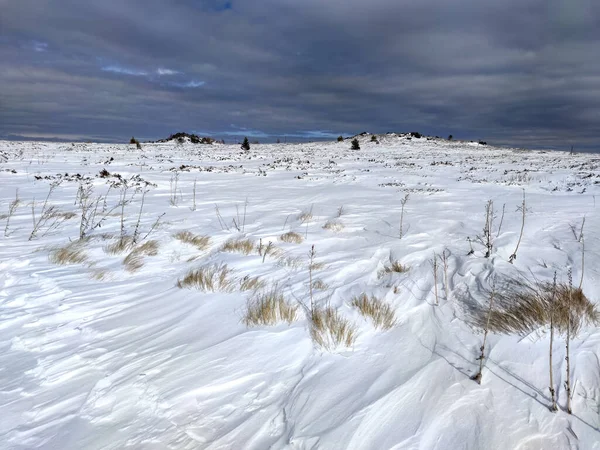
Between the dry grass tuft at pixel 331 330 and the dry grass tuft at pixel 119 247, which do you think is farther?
the dry grass tuft at pixel 119 247

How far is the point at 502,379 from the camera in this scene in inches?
81.3

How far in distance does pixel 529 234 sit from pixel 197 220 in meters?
5.67

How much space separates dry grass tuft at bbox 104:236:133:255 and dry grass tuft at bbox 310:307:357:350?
320cm

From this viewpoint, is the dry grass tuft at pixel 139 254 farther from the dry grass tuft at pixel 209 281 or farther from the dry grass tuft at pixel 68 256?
the dry grass tuft at pixel 209 281

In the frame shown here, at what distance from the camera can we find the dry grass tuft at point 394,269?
388cm

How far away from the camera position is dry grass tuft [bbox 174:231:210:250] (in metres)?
4.99

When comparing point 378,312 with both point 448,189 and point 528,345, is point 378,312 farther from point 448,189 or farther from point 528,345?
point 448,189

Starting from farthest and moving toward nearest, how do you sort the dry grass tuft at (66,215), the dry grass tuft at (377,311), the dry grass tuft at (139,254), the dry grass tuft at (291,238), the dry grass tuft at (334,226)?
1. the dry grass tuft at (66,215)
2. the dry grass tuft at (334,226)
3. the dry grass tuft at (291,238)
4. the dry grass tuft at (139,254)
5. the dry grass tuft at (377,311)

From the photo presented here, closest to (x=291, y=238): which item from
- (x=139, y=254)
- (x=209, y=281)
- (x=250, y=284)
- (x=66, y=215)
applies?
(x=250, y=284)

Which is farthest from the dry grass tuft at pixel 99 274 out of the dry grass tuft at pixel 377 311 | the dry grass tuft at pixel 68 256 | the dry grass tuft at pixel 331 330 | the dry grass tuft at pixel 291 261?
the dry grass tuft at pixel 377 311

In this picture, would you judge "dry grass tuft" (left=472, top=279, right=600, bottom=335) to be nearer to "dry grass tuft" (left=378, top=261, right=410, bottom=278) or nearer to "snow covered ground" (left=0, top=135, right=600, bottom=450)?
"snow covered ground" (left=0, top=135, right=600, bottom=450)

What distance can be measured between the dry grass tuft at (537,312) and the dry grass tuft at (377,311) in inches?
26.3

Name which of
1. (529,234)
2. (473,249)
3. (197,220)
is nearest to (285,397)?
(473,249)

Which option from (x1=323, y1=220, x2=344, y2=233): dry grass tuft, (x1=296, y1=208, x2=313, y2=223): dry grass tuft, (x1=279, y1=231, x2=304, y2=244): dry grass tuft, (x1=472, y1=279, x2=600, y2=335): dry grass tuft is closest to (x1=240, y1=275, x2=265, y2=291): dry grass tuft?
(x1=279, y1=231, x2=304, y2=244): dry grass tuft
